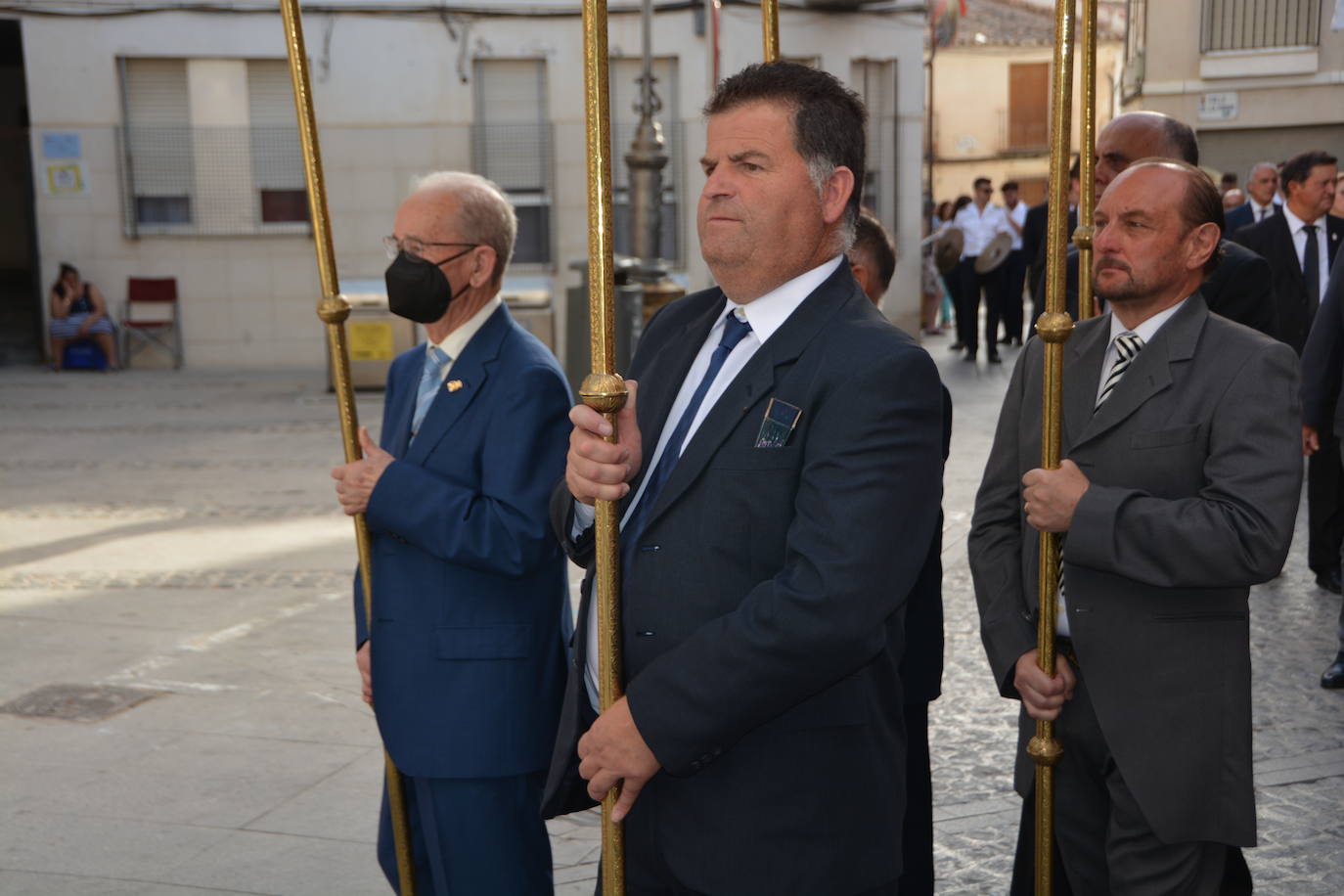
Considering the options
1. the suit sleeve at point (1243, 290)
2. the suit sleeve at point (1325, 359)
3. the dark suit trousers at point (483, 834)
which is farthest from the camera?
the suit sleeve at point (1325, 359)

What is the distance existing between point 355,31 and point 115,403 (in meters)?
6.30

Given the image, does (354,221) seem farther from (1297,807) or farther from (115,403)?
(1297,807)

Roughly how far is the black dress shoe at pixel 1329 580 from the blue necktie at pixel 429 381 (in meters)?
5.23

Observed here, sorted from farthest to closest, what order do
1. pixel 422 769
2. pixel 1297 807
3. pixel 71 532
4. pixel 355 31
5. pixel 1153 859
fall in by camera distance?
pixel 355 31
pixel 71 532
pixel 1297 807
pixel 422 769
pixel 1153 859

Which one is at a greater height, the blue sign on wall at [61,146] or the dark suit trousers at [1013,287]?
the blue sign on wall at [61,146]

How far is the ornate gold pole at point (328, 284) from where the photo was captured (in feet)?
9.57

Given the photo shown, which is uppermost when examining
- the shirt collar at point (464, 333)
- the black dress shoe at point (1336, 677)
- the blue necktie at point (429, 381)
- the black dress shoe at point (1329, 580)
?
the shirt collar at point (464, 333)

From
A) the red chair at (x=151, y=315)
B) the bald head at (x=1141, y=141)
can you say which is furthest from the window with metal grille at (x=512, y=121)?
the bald head at (x=1141, y=141)

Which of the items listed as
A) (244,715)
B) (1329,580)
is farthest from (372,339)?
(1329,580)

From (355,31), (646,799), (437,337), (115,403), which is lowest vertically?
(115,403)

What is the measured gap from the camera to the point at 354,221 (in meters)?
19.7

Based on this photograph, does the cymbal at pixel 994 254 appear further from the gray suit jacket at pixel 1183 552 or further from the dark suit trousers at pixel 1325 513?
the gray suit jacket at pixel 1183 552

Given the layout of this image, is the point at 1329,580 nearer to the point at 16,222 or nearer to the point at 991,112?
the point at 16,222

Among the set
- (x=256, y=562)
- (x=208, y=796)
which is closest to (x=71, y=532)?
(x=256, y=562)
